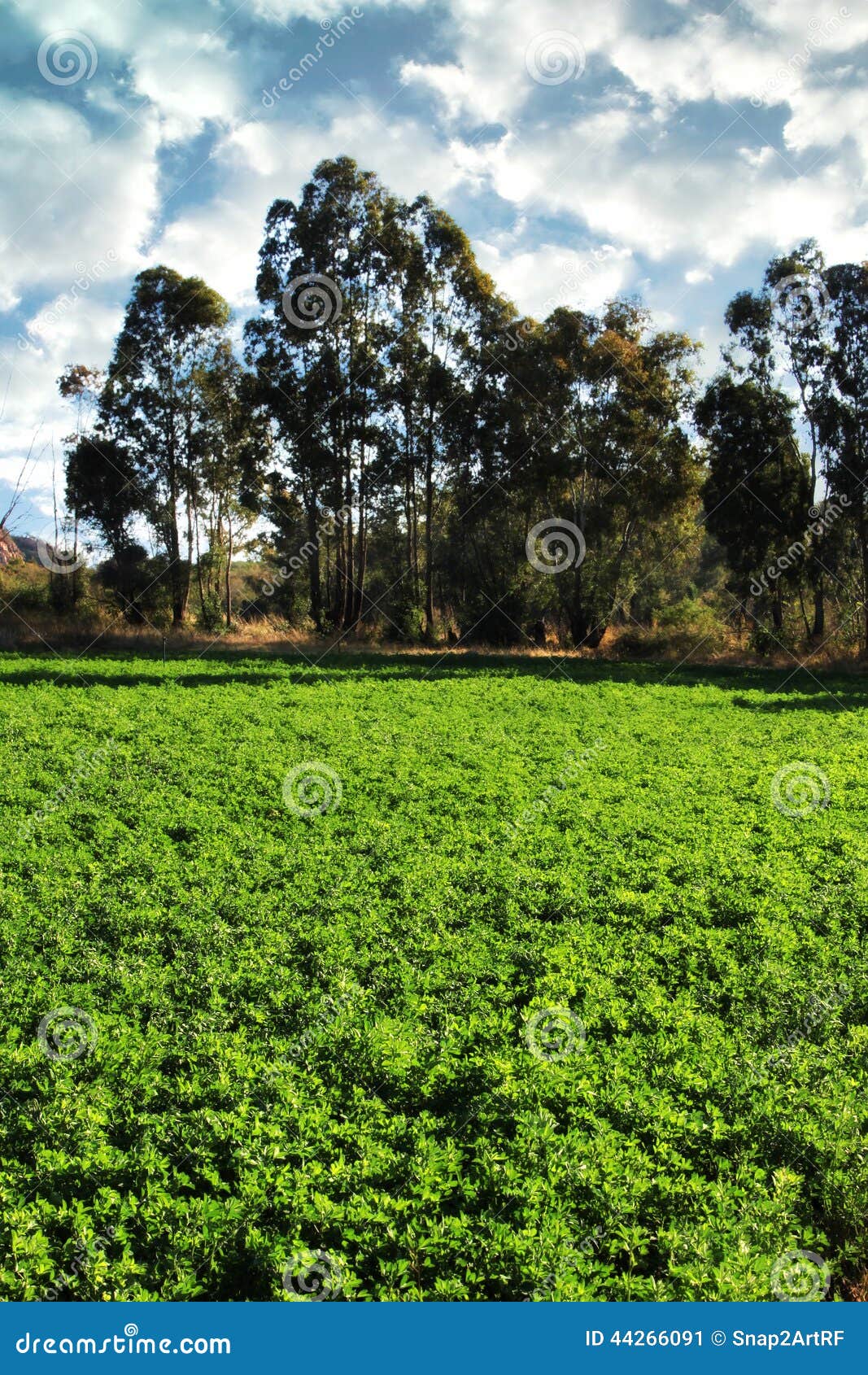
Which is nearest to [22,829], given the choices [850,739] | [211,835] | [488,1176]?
[211,835]

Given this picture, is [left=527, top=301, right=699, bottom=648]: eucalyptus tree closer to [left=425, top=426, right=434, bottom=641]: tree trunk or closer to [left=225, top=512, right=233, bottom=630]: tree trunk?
[left=425, top=426, right=434, bottom=641]: tree trunk

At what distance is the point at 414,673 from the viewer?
27094 mm

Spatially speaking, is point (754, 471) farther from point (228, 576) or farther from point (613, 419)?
point (228, 576)

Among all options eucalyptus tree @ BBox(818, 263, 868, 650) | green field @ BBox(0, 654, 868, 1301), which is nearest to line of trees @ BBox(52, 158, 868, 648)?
eucalyptus tree @ BBox(818, 263, 868, 650)

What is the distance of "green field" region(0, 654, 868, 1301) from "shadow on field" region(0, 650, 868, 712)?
9.99 meters

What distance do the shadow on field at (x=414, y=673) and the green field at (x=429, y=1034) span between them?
9.99 meters

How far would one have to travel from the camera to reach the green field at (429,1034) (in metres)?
4.13

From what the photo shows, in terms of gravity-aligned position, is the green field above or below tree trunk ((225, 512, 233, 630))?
below

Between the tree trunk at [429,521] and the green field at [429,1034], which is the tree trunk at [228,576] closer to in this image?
the tree trunk at [429,521]

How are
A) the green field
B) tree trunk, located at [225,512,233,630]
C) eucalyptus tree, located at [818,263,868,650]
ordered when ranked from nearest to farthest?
1. the green field
2. eucalyptus tree, located at [818,263,868,650]
3. tree trunk, located at [225,512,233,630]

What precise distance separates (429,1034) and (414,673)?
21403 millimetres

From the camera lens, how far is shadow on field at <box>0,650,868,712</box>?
22.8 m
